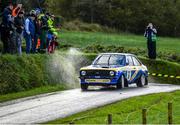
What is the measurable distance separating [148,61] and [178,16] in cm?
5884

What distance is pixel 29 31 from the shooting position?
2534 centimetres

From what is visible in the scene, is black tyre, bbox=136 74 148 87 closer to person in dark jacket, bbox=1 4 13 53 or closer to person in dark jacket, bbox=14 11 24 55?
person in dark jacket, bbox=14 11 24 55

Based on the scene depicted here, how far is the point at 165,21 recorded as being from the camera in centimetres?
8975

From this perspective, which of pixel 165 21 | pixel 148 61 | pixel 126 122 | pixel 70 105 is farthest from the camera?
pixel 165 21

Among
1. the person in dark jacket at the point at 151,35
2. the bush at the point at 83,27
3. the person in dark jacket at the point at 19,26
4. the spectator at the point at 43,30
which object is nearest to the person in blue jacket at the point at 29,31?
the spectator at the point at 43,30

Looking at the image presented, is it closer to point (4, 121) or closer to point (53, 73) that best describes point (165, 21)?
point (53, 73)

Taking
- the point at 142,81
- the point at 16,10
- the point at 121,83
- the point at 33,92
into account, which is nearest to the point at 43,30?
the point at 16,10

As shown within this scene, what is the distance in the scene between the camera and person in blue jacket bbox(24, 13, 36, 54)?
82.1ft

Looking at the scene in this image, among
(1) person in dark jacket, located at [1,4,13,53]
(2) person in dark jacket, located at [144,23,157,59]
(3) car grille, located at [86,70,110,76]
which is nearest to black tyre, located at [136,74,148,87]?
(3) car grille, located at [86,70,110,76]

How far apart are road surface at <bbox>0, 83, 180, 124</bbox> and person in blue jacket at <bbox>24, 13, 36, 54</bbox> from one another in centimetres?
324

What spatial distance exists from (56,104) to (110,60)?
6.74 metres

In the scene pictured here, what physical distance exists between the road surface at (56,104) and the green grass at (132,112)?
0.66 m

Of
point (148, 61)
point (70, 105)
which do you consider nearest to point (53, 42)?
point (148, 61)

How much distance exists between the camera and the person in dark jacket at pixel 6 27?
22800 mm
